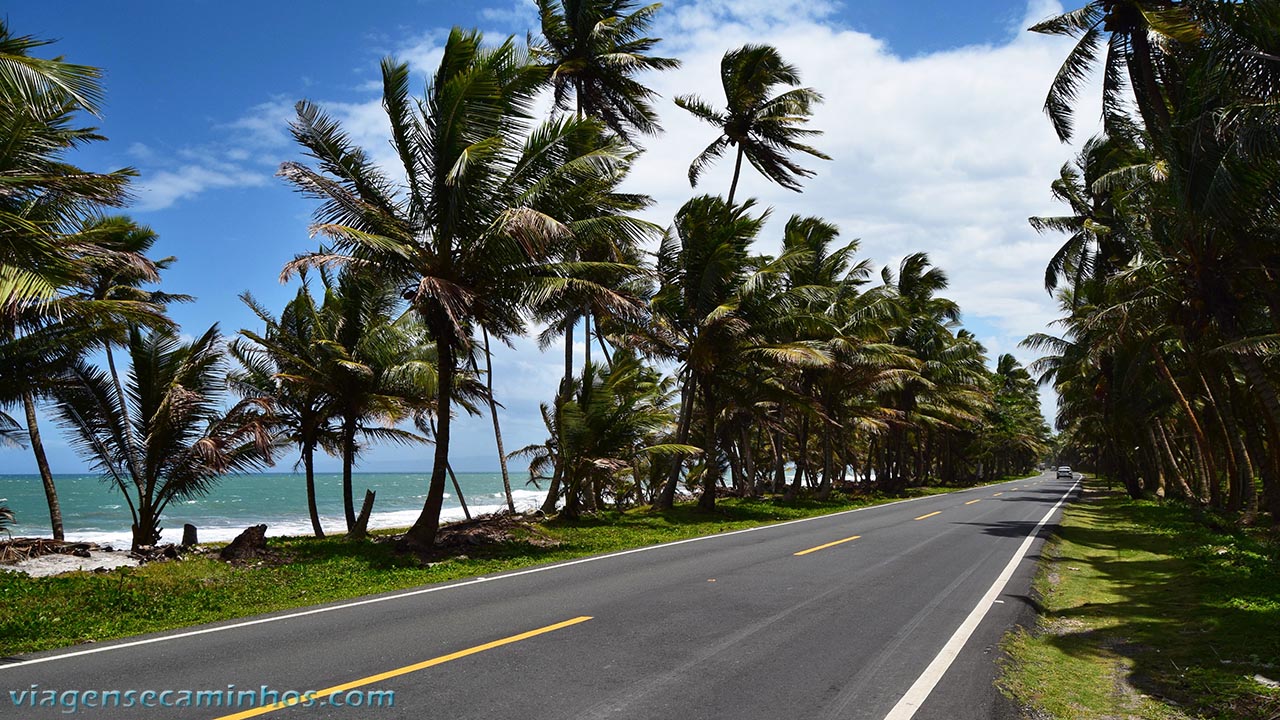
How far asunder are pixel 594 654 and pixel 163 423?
11.7 metres

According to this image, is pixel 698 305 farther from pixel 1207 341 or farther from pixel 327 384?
pixel 1207 341

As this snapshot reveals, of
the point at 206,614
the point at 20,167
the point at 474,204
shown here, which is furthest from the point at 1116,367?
the point at 20,167

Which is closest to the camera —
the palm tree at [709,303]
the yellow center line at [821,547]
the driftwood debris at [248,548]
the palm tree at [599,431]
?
the driftwood debris at [248,548]

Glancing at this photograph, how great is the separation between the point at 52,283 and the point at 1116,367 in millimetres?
31298

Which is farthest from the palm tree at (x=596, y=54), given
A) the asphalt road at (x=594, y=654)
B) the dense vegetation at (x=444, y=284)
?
the asphalt road at (x=594, y=654)

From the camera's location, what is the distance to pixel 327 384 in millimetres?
15805

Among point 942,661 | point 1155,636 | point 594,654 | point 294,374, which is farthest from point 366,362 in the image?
point 1155,636

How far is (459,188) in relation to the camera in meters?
12.4

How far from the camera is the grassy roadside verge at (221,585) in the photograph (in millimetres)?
7207

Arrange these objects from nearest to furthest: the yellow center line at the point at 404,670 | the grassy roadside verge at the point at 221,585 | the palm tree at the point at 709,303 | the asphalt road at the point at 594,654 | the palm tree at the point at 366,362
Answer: the yellow center line at the point at 404,670 < the asphalt road at the point at 594,654 < the grassy roadside verge at the point at 221,585 < the palm tree at the point at 366,362 < the palm tree at the point at 709,303

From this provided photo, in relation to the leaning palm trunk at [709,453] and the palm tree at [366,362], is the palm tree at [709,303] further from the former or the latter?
the palm tree at [366,362]

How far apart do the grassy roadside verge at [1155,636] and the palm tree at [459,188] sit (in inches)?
363

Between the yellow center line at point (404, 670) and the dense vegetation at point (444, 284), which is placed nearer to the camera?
the yellow center line at point (404, 670)

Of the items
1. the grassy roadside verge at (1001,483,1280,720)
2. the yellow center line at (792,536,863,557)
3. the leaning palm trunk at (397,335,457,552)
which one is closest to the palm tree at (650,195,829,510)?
the yellow center line at (792,536,863,557)
